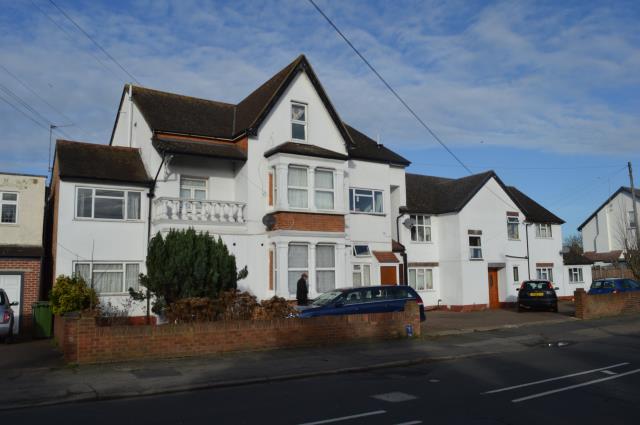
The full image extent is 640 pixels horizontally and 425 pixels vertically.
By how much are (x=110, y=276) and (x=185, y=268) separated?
4.74 metres

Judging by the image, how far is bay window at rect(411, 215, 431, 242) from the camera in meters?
29.8

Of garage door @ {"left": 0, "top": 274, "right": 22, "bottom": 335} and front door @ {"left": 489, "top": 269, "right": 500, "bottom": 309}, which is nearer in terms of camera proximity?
garage door @ {"left": 0, "top": 274, "right": 22, "bottom": 335}

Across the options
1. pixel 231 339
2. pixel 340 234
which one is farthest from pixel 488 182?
pixel 231 339

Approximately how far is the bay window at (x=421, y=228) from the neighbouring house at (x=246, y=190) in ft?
4.02

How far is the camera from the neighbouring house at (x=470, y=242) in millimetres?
29453

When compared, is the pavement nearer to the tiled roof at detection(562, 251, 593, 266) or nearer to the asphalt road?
the asphalt road

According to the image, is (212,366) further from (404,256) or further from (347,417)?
(404,256)

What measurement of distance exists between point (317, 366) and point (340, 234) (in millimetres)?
10519

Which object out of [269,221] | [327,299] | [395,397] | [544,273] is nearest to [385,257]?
[269,221]

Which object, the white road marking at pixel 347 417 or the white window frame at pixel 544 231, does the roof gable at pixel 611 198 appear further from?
the white road marking at pixel 347 417

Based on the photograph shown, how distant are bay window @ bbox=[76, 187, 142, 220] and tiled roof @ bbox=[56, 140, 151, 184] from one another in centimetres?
53

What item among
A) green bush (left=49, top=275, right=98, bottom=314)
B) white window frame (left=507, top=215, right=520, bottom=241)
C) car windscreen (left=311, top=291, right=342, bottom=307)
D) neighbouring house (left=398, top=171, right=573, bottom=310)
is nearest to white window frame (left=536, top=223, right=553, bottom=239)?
neighbouring house (left=398, top=171, right=573, bottom=310)

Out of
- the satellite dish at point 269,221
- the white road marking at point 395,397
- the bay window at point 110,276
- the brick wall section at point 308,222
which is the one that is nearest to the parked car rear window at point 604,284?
the brick wall section at point 308,222

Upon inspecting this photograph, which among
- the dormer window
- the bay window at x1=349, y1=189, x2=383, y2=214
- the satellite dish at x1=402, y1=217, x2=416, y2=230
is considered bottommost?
the satellite dish at x1=402, y1=217, x2=416, y2=230
